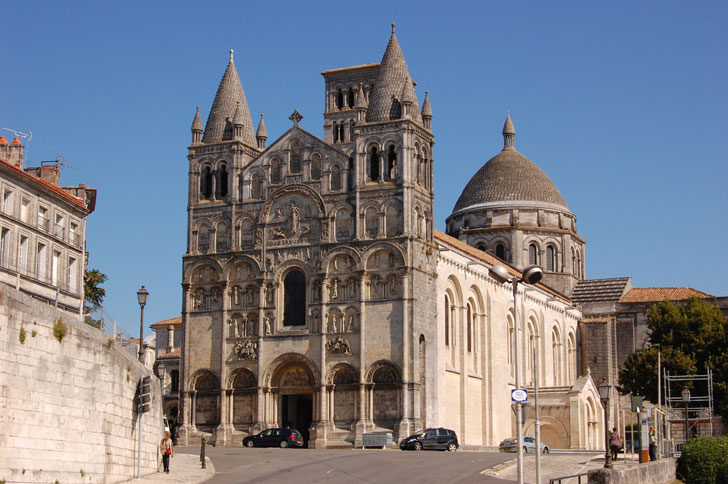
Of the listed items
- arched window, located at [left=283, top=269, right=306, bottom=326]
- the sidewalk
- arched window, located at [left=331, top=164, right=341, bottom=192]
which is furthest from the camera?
arched window, located at [left=283, top=269, right=306, bottom=326]

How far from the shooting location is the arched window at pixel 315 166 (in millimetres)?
60844

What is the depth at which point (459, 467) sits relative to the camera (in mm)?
38562

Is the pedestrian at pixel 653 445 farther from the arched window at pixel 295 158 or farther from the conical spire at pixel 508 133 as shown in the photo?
the conical spire at pixel 508 133

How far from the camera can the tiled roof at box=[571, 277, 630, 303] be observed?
87188 mm

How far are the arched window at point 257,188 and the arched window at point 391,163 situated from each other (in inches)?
303

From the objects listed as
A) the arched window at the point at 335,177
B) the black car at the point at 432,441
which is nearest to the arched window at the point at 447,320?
the arched window at the point at 335,177

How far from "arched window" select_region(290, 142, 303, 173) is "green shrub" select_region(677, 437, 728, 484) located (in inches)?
1106

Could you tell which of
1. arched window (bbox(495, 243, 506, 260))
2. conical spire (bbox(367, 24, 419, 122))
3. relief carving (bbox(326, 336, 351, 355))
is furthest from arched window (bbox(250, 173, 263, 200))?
arched window (bbox(495, 243, 506, 260))

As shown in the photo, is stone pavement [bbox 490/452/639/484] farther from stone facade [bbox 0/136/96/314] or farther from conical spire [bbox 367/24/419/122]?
conical spire [bbox 367/24/419/122]

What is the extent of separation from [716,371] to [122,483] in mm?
45170

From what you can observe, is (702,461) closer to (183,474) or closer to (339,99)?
(183,474)

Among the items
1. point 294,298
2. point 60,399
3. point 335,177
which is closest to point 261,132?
point 335,177

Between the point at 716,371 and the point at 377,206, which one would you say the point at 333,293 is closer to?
the point at 377,206

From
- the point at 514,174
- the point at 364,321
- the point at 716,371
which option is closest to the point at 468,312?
the point at 364,321
